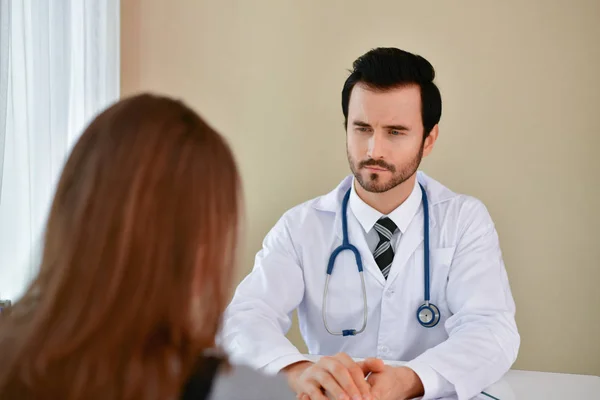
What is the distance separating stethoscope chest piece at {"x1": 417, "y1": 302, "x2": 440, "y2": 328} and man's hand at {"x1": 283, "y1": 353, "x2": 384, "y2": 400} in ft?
1.25

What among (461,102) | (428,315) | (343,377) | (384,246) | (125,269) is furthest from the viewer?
(461,102)

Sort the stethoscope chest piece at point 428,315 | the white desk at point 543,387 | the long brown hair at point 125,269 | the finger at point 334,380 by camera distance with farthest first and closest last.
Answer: the stethoscope chest piece at point 428,315 < the white desk at point 543,387 < the finger at point 334,380 < the long brown hair at point 125,269

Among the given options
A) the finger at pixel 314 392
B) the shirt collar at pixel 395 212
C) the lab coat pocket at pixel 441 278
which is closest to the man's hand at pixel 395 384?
the finger at pixel 314 392

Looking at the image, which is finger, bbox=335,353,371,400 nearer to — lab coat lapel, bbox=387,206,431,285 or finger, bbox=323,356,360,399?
finger, bbox=323,356,360,399

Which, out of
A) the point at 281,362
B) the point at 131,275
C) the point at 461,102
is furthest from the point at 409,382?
the point at 461,102

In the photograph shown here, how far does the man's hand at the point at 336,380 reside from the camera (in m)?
1.31

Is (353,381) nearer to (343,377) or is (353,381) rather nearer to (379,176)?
(343,377)

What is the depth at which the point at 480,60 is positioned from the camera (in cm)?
240

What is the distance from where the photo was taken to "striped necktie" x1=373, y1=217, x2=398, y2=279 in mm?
1837

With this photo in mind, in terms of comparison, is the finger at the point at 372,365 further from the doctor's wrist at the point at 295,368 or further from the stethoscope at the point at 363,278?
the stethoscope at the point at 363,278

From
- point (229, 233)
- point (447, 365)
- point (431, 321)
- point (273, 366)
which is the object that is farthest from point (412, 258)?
point (229, 233)

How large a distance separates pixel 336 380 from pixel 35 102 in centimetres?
123

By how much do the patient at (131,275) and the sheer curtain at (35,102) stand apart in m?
1.19

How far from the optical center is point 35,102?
1.98m
